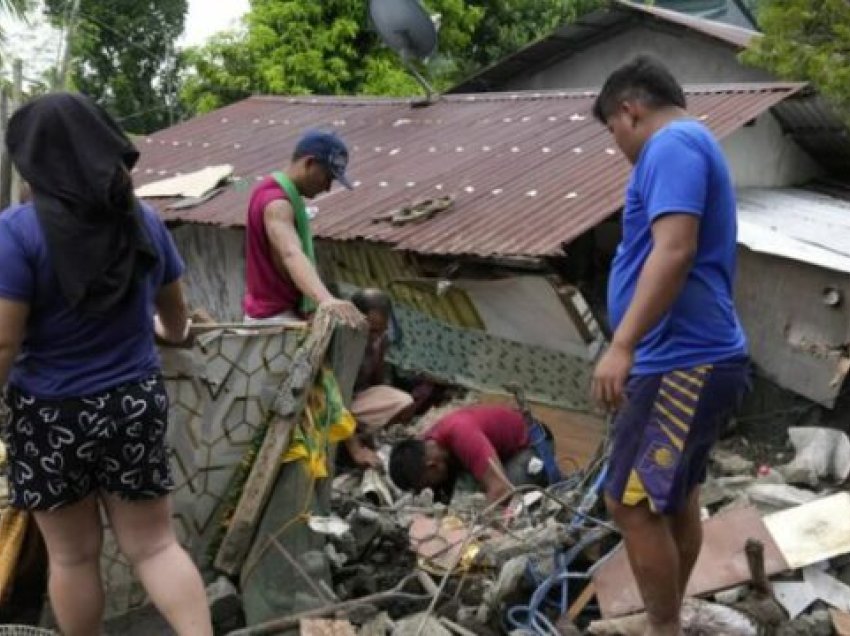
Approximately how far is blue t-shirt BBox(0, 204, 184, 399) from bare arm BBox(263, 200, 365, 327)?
132cm

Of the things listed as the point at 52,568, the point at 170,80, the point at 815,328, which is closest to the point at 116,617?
the point at 52,568

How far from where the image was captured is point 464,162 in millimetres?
8562

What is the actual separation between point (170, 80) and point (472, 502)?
2768 cm

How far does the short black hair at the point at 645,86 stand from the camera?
306 cm

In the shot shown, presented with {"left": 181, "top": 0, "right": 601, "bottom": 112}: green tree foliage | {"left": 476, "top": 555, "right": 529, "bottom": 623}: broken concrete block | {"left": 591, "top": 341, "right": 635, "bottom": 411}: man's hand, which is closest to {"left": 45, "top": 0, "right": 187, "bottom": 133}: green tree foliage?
{"left": 181, "top": 0, "right": 601, "bottom": 112}: green tree foliage

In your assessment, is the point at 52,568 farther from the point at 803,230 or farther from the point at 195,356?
the point at 803,230

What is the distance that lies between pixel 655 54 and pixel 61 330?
34.3 feet

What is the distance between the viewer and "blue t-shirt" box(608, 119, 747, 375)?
287 cm

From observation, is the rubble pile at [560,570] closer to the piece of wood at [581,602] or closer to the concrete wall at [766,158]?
the piece of wood at [581,602]

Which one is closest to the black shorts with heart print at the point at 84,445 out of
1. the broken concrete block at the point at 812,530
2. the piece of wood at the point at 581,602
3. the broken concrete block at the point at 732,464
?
the piece of wood at the point at 581,602

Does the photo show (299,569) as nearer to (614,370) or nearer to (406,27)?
(614,370)

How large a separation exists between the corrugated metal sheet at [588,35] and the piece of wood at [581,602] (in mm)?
8122

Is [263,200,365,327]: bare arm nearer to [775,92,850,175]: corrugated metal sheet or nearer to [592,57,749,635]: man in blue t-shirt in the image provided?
[592,57,749,635]: man in blue t-shirt

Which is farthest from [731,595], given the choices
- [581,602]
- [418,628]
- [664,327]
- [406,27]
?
[406,27]
